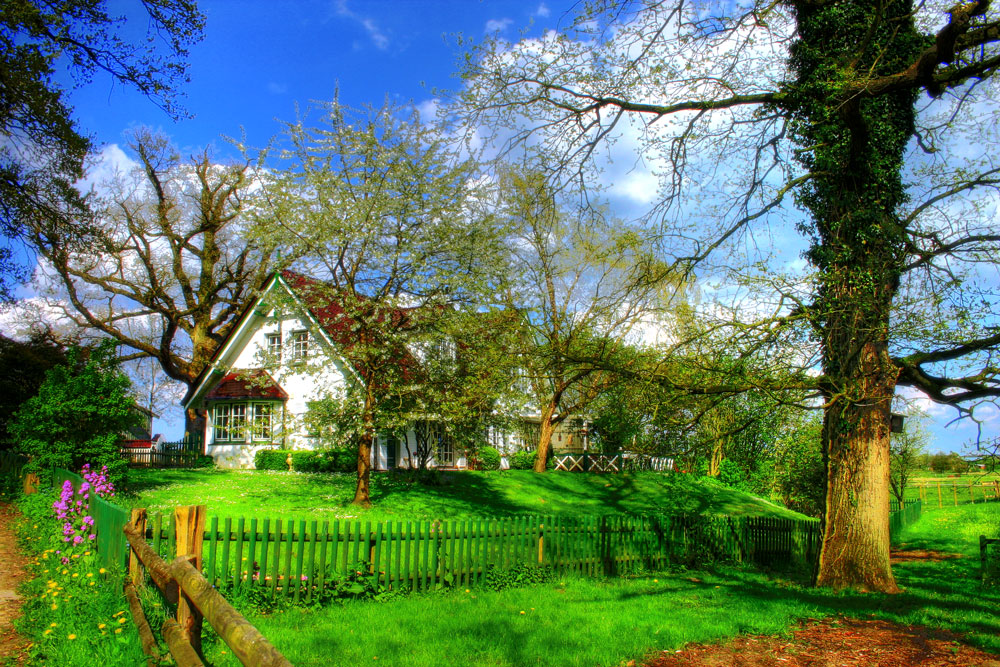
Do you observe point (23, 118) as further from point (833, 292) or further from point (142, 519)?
point (833, 292)

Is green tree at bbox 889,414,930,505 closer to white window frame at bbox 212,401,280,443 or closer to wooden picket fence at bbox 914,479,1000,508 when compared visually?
wooden picket fence at bbox 914,479,1000,508

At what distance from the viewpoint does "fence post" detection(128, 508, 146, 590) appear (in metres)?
7.08

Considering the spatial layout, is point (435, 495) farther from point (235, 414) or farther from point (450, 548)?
point (235, 414)

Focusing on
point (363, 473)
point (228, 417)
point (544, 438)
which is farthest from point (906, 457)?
point (228, 417)

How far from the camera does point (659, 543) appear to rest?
1393 cm

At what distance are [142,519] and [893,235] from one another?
11.2m

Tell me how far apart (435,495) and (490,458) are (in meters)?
12.3

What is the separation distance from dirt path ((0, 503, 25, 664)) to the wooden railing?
1.01 meters

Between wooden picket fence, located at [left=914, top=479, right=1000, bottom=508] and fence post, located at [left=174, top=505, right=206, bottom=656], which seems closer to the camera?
fence post, located at [left=174, top=505, right=206, bottom=656]

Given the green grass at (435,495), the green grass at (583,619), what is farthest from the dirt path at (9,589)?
the green grass at (435,495)

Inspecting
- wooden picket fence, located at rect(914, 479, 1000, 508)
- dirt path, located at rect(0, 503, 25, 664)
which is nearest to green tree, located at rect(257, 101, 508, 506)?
dirt path, located at rect(0, 503, 25, 664)

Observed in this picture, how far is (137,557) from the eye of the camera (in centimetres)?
711

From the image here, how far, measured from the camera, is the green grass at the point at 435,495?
55.0 feet

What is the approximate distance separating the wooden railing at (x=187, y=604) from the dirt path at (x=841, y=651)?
4.59 m
